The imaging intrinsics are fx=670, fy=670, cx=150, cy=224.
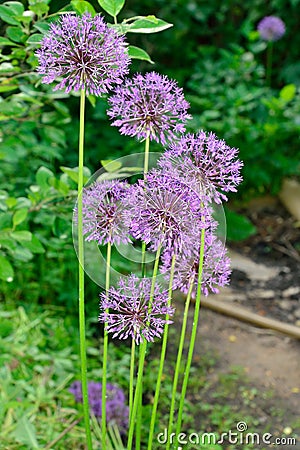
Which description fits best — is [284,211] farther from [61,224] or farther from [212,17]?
[61,224]

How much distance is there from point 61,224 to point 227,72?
95.0 inches

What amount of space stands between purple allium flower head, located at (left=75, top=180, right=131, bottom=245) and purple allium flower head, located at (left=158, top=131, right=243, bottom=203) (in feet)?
0.42

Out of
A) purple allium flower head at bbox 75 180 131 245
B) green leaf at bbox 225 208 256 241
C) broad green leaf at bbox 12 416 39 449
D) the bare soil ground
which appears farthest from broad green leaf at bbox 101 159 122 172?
green leaf at bbox 225 208 256 241

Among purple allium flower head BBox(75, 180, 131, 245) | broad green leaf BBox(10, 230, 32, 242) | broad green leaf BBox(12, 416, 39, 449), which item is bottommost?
broad green leaf BBox(12, 416, 39, 449)

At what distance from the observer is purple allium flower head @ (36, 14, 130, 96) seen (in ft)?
3.70

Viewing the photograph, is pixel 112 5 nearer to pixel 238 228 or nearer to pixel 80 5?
pixel 80 5

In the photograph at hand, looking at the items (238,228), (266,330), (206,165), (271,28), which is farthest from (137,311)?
(271,28)

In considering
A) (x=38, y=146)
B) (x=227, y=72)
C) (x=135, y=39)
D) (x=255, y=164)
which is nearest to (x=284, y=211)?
(x=255, y=164)

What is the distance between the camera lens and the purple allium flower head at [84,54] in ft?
3.70

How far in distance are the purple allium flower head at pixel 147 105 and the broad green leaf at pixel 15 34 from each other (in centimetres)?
57

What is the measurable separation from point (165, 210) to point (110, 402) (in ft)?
4.70

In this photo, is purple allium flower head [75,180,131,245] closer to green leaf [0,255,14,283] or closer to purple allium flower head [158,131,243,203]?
purple allium flower head [158,131,243,203]

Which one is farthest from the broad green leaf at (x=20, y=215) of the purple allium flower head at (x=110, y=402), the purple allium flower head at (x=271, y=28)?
the purple allium flower head at (x=271, y=28)

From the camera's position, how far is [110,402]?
2373 mm
